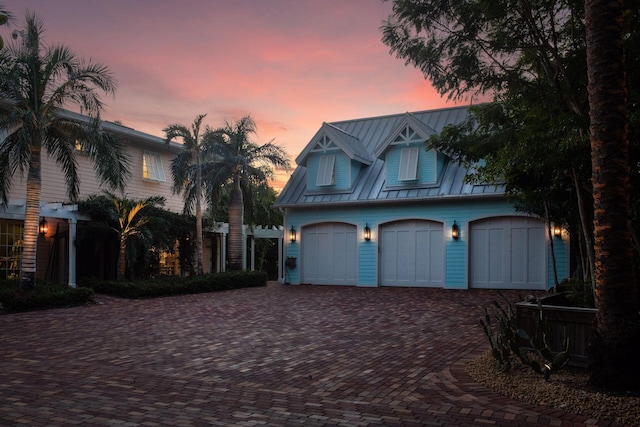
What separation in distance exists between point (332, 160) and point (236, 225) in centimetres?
447

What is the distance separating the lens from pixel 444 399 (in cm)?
517

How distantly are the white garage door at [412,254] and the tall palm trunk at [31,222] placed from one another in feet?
37.0

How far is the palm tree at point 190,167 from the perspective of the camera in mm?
18688

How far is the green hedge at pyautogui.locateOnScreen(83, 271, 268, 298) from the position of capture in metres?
15.8

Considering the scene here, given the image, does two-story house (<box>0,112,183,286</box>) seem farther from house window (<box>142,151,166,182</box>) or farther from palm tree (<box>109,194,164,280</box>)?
palm tree (<box>109,194,164,280</box>)

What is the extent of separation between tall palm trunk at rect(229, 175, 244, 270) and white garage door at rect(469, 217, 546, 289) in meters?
8.63

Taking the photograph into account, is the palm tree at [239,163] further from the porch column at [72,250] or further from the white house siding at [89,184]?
the porch column at [72,250]

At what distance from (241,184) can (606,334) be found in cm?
1680

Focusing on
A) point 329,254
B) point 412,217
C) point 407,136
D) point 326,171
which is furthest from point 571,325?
point 326,171

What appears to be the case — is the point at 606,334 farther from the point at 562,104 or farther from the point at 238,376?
the point at 562,104

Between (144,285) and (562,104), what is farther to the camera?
(144,285)

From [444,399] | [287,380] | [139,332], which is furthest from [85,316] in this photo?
[444,399]

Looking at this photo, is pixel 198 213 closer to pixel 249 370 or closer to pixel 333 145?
pixel 333 145

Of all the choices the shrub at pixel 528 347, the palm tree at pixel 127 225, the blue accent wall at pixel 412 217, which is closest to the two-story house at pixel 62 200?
the palm tree at pixel 127 225
